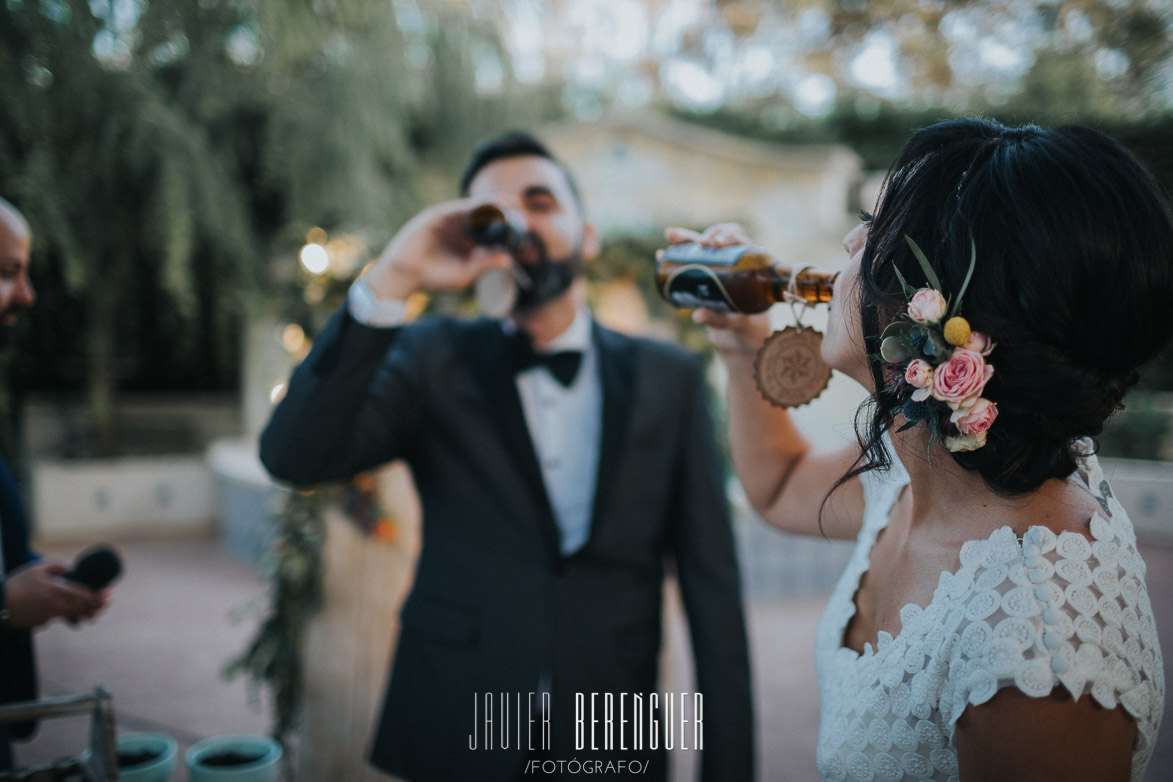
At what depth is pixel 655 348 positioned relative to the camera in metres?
2.05

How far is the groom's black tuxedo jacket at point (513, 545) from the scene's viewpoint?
5.81 ft

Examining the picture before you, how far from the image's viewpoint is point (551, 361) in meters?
2.01

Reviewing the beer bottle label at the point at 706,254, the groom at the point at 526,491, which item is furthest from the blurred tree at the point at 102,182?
the beer bottle label at the point at 706,254

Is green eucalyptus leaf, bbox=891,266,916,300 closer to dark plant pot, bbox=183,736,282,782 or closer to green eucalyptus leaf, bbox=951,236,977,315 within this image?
green eucalyptus leaf, bbox=951,236,977,315

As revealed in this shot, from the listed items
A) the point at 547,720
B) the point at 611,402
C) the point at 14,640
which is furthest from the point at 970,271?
the point at 14,640

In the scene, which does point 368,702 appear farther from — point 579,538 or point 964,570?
point 964,570

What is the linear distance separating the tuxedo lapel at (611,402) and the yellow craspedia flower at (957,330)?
3.40 feet

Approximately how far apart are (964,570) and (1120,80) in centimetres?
453

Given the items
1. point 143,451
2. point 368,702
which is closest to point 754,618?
point 368,702

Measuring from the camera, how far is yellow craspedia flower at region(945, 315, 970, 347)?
36.5 inches

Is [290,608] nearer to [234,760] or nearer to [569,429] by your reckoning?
[234,760]

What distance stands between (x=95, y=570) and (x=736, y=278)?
140 centimetres

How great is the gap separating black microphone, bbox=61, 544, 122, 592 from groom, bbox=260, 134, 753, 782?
1.22ft

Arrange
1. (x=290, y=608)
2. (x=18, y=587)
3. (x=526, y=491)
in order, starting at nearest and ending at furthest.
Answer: (x=18, y=587), (x=526, y=491), (x=290, y=608)
